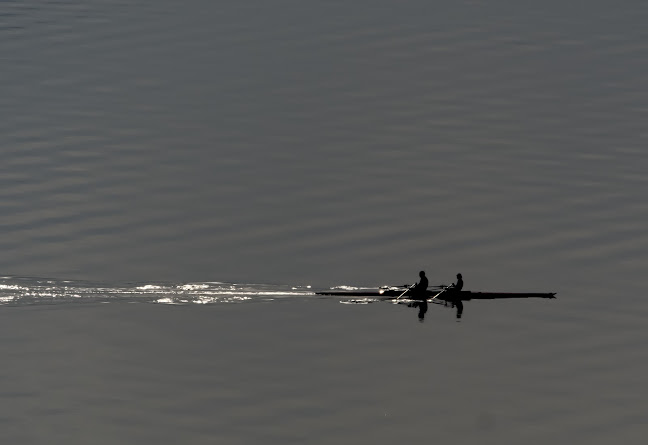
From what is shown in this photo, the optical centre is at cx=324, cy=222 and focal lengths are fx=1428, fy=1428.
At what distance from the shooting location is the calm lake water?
4606cm

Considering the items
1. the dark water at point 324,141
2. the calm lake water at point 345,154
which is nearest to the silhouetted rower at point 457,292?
the calm lake water at point 345,154

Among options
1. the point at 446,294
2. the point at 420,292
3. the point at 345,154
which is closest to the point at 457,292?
the point at 446,294

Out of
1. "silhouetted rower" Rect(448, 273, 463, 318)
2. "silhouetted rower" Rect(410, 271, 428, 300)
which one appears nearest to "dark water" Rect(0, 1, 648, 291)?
"silhouetted rower" Rect(410, 271, 428, 300)

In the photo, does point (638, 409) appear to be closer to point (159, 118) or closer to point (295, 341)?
point (295, 341)

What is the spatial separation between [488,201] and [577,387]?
14.2 metres

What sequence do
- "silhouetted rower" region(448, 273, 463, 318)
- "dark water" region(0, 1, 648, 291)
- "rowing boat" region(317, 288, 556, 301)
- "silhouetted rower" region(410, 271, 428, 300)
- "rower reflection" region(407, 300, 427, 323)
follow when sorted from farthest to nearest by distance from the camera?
"dark water" region(0, 1, 648, 291) < "silhouetted rower" region(410, 271, 428, 300) < "silhouetted rower" region(448, 273, 463, 318) < "rower reflection" region(407, 300, 427, 323) < "rowing boat" region(317, 288, 556, 301)

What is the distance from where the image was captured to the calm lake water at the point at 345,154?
46062mm

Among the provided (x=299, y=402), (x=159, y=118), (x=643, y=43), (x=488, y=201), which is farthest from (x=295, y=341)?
(x=643, y=43)

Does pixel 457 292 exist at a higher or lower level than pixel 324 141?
lower

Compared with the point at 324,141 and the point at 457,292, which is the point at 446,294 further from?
the point at 324,141

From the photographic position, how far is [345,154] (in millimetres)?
56750

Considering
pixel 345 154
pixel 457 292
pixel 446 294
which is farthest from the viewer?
pixel 345 154

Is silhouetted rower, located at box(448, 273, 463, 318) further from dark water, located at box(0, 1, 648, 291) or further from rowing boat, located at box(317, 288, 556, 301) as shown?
dark water, located at box(0, 1, 648, 291)

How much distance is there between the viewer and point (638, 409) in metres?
37.3
